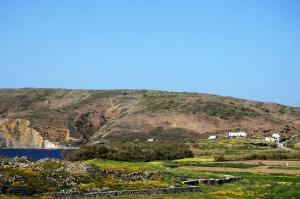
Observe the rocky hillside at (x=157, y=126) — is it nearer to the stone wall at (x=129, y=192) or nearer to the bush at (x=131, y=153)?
the bush at (x=131, y=153)

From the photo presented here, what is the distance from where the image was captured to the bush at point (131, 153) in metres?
Result: 89.0

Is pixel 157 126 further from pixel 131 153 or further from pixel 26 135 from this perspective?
pixel 131 153

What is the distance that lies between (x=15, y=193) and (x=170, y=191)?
44.5 ft

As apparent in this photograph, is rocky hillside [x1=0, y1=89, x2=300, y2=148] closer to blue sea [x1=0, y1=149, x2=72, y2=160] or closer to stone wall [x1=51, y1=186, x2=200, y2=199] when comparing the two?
blue sea [x1=0, y1=149, x2=72, y2=160]

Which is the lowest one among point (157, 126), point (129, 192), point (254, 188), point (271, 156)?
point (129, 192)

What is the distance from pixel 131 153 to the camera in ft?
310

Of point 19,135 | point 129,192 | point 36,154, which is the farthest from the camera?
point 19,135

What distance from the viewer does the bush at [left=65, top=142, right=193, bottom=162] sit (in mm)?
89000

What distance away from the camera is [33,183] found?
44812 mm

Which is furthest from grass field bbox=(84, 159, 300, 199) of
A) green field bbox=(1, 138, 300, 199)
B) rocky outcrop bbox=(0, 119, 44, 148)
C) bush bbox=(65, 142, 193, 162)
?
rocky outcrop bbox=(0, 119, 44, 148)

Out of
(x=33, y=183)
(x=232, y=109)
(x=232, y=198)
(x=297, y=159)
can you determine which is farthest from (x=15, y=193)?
(x=232, y=109)

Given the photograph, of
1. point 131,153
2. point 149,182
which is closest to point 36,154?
point 131,153

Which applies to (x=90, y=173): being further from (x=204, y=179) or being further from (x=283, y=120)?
(x=283, y=120)

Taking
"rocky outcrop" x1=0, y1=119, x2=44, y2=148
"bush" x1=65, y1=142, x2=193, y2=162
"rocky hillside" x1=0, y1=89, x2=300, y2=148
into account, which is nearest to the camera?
"bush" x1=65, y1=142, x2=193, y2=162
